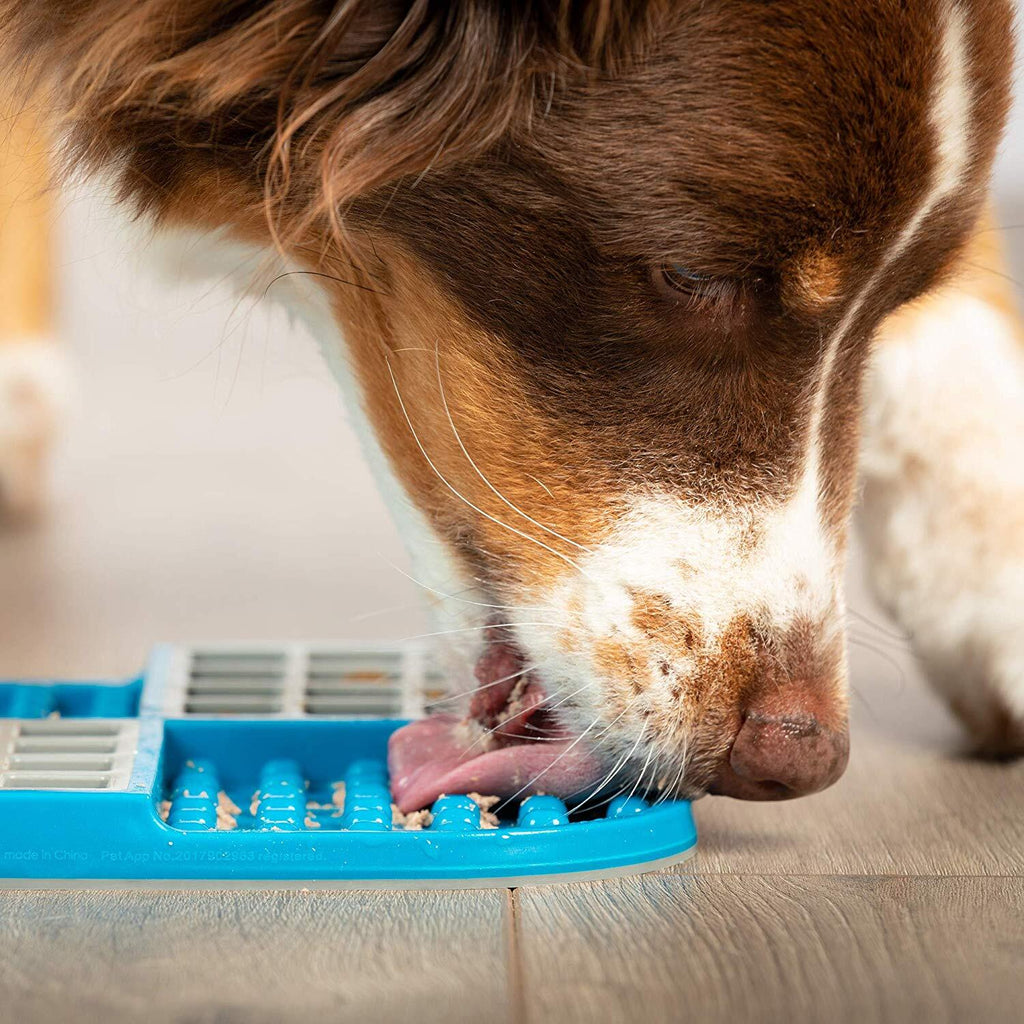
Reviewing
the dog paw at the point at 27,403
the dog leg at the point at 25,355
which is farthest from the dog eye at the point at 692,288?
the dog paw at the point at 27,403

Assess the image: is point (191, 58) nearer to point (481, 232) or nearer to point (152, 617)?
point (481, 232)

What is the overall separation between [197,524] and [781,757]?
1596mm

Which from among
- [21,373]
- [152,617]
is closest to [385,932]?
[152,617]

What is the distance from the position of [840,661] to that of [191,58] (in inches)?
29.9

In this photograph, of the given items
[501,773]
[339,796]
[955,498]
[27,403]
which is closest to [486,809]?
[501,773]

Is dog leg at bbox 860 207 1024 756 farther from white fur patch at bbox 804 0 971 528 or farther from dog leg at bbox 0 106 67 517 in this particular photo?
dog leg at bbox 0 106 67 517

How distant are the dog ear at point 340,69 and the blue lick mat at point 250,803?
18.8 inches

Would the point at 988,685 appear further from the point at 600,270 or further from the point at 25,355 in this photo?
the point at 25,355

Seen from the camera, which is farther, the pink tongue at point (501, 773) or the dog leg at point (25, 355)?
the dog leg at point (25, 355)

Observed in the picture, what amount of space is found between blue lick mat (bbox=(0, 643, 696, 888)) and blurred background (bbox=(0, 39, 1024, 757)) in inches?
6.3

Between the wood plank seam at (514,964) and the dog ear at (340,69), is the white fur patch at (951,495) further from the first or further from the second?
the wood plank seam at (514,964)

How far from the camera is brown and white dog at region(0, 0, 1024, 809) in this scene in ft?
3.66

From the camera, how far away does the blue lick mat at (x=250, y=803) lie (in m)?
1.06

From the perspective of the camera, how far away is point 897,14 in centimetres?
111
